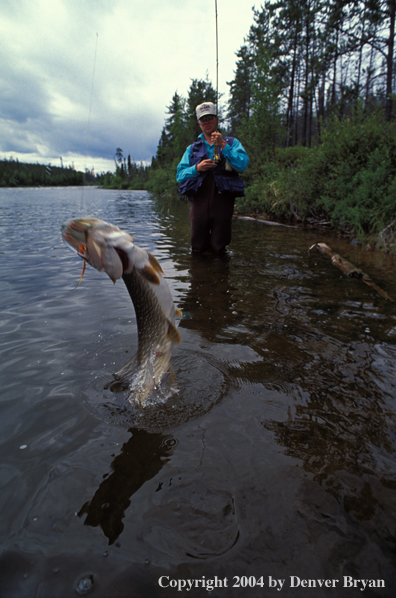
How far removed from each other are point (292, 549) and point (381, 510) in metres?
0.53

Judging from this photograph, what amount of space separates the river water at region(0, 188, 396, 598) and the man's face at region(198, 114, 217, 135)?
12.3 feet

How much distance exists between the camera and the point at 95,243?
6.06ft

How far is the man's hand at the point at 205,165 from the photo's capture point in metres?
5.67

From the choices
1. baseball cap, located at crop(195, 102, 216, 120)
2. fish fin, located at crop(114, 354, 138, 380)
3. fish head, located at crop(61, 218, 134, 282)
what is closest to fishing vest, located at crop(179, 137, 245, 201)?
baseball cap, located at crop(195, 102, 216, 120)

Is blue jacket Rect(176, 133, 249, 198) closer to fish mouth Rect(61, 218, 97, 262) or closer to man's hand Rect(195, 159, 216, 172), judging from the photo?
man's hand Rect(195, 159, 216, 172)

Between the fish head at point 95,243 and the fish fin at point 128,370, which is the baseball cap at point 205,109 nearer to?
the fish head at point 95,243

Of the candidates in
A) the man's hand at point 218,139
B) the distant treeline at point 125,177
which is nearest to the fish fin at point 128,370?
the man's hand at point 218,139

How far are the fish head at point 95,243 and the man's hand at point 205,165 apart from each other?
4267 mm

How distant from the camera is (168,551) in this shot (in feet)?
4.99

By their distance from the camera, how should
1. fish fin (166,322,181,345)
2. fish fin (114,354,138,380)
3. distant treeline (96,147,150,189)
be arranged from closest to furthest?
fish fin (166,322,181,345) < fish fin (114,354,138,380) < distant treeline (96,147,150,189)

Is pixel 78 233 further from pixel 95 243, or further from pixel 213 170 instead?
pixel 213 170

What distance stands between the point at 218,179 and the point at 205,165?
484 millimetres

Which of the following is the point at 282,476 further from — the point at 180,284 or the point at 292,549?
the point at 180,284

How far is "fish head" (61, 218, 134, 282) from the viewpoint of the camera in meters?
1.83
